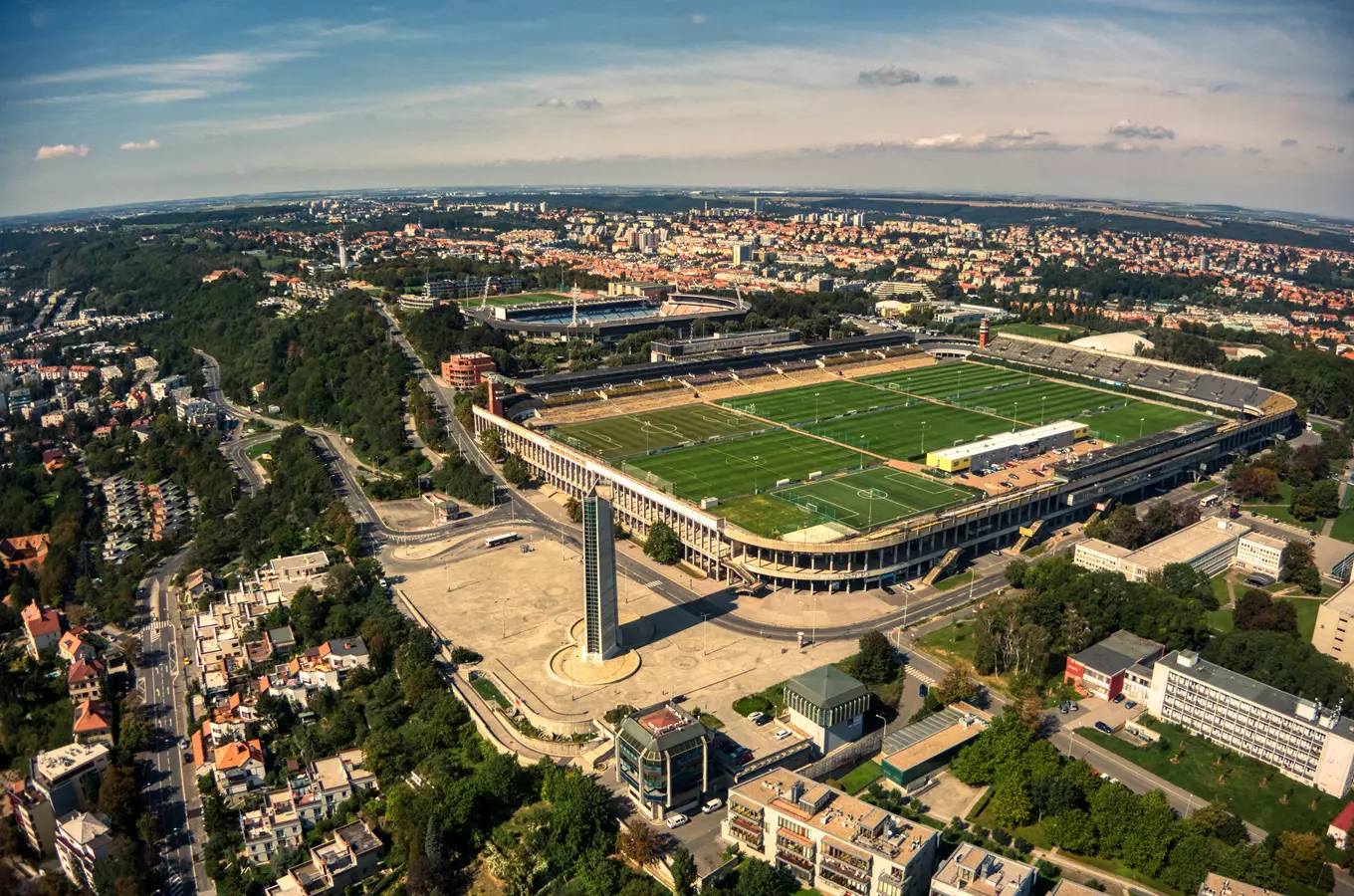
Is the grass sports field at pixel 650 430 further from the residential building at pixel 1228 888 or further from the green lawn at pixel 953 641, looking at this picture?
the residential building at pixel 1228 888

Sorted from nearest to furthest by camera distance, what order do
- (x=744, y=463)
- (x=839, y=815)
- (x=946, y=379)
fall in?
(x=839, y=815), (x=744, y=463), (x=946, y=379)

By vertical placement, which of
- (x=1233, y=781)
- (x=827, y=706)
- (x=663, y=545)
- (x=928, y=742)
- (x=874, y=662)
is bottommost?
(x=1233, y=781)

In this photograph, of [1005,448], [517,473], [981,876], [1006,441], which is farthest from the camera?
[517,473]

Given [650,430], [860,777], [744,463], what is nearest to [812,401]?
[650,430]

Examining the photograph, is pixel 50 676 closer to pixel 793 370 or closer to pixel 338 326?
pixel 338 326

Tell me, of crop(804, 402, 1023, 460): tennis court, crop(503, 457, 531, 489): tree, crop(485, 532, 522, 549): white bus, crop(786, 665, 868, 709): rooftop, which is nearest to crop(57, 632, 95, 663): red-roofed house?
crop(485, 532, 522, 549): white bus

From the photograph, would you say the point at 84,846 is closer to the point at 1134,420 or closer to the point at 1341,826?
the point at 1341,826

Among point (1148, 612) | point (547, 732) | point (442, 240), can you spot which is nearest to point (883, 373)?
point (1148, 612)
